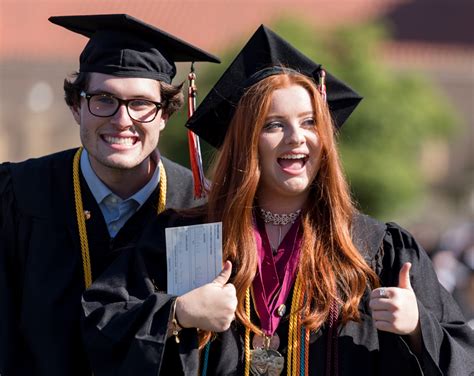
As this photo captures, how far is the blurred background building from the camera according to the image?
24.8 metres

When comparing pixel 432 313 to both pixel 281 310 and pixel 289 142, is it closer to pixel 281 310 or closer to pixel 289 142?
pixel 281 310

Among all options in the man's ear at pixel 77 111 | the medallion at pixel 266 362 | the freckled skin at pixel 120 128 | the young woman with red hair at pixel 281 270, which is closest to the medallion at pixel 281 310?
the young woman with red hair at pixel 281 270

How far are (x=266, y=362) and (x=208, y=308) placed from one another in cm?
31

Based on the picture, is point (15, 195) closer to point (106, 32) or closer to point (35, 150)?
point (106, 32)

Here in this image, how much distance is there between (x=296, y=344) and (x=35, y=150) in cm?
2079

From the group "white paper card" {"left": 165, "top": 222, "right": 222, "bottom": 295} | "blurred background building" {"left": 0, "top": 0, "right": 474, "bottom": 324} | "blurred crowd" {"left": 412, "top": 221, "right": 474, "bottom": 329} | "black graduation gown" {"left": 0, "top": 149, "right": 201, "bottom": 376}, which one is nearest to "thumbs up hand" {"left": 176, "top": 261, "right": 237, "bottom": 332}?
"white paper card" {"left": 165, "top": 222, "right": 222, "bottom": 295}

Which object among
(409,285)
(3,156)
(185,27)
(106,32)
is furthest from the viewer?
Answer: (185,27)

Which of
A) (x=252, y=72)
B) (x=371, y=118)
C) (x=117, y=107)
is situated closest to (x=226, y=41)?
(x=371, y=118)

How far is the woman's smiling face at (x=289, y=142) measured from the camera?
3.64 m

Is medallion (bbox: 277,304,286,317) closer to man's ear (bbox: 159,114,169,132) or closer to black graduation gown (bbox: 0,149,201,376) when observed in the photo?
black graduation gown (bbox: 0,149,201,376)

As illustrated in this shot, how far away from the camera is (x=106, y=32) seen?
163 inches

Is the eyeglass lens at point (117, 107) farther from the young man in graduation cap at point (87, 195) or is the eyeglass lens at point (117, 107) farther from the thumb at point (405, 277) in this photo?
the thumb at point (405, 277)

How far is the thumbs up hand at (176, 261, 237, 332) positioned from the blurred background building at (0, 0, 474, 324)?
64.8ft

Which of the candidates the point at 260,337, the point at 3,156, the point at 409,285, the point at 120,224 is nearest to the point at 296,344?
the point at 260,337
